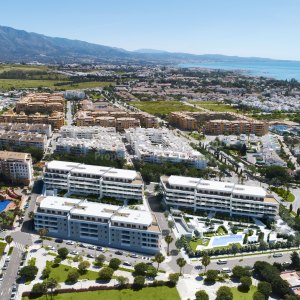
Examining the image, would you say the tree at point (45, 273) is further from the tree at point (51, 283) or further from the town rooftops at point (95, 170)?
the town rooftops at point (95, 170)

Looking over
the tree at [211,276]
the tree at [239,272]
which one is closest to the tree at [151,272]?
the tree at [211,276]

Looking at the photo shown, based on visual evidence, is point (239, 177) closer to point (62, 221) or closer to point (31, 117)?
point (62, 221)

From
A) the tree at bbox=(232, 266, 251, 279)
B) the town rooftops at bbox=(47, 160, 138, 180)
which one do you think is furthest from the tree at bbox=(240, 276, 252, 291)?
the town rooftops at bbox=(47, 160, 138, 180)

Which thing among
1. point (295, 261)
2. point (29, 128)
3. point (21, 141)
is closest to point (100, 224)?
point (295, 261)

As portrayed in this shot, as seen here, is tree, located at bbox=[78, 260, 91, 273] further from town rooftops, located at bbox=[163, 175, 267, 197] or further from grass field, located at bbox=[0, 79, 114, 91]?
grass field, located at bbox=[0, 79, 114, 91]

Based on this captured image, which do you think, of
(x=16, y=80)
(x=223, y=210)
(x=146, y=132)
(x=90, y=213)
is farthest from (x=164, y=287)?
(x=16, y=80)
